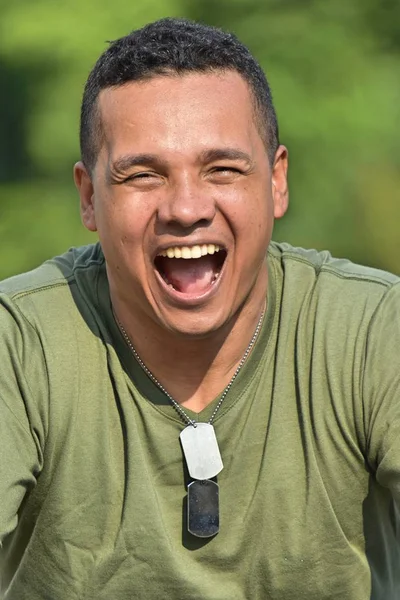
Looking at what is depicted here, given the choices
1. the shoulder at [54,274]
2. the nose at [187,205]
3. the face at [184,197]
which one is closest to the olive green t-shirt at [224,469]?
the shoulder at [54,274]

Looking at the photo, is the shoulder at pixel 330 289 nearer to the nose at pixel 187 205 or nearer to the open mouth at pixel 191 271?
the open mouth at pixel 191 271

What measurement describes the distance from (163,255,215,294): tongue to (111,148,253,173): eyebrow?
0.85ft

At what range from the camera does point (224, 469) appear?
323 cm

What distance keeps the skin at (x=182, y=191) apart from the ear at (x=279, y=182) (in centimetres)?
12

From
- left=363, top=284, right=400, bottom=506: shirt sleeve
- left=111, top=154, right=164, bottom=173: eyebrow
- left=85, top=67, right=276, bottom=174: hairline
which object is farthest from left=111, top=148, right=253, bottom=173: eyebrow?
left=363, top=284, right=400, bottom=506: shirt sleeve

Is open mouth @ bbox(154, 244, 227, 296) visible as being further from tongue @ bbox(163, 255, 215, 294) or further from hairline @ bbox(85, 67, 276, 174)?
hairline @ bbox(85, 67, 276, 174)

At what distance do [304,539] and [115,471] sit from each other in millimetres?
492

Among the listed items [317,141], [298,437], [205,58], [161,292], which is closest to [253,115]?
[205,58]

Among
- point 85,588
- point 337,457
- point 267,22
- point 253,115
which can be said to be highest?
point 267,22

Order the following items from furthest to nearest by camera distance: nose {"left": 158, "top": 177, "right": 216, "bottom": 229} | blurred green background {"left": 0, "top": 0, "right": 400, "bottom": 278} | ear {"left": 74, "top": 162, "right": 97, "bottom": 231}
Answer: blurred green background {"left": 0, "top": 0, "right": 400, "bottom": 278} → ear {"left": 74, "top": 162, "right": 97, "bottom": 231} → nose {"left": 158, "top": 177, "right": 216, "bottom": 229}

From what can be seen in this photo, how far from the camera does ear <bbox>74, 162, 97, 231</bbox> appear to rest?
134 inches

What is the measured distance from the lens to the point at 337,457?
3.18 metres

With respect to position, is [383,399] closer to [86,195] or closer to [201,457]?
[201,457]

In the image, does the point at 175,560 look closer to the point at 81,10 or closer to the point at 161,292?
the point at 161,292
